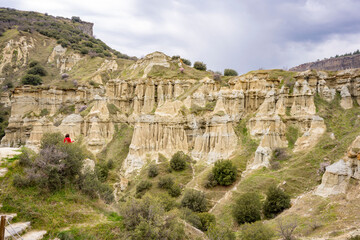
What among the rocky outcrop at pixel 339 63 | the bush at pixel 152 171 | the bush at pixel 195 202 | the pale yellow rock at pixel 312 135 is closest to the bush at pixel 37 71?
the bush at pixel 152 171

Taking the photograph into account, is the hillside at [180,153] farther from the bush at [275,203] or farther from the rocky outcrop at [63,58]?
the rocky outcrop at [63,58]

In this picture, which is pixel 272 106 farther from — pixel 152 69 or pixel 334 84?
pixel 152 69

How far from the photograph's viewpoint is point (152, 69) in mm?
49656

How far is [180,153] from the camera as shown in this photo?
3628cm

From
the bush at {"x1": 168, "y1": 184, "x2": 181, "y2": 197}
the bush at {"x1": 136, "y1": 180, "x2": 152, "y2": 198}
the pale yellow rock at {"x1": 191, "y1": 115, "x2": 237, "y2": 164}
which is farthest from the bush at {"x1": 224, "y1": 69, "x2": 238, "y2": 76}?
the bush at {"x1": 136, "y1": 180, "x2": 152, "y2": 198}

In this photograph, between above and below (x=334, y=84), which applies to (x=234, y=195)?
below

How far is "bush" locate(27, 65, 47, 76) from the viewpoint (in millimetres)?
61062

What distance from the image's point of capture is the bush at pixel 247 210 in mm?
20156

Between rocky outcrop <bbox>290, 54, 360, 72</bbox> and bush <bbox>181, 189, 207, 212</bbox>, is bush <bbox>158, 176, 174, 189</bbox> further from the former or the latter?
rocky outcrop <bbox>290, 54, 360, 72</bbox>

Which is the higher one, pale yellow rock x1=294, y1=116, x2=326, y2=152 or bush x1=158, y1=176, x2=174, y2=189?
pale yellow rock x1=294, y1=116, x2=326, y2=152

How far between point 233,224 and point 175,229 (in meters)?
12.0

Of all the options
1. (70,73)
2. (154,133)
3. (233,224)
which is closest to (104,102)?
(154,133)

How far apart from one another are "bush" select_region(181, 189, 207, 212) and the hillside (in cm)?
12

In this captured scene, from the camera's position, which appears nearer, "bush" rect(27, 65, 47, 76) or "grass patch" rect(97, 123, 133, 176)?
"grass patch" rect(97, 123, 133, 176)
